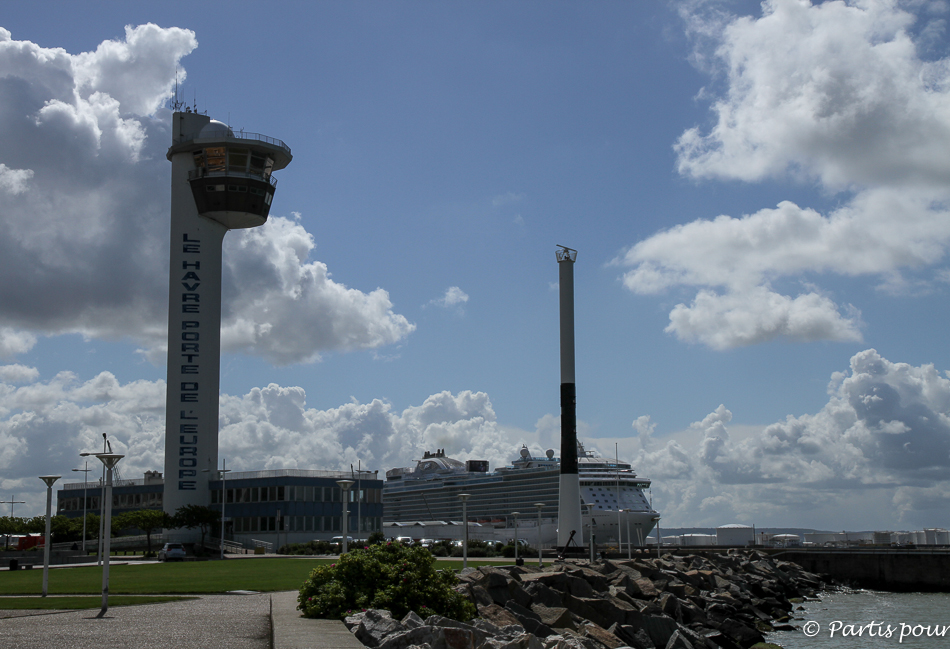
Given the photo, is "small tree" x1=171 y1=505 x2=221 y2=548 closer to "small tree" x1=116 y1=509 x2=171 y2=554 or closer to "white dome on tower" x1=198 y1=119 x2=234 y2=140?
"small tree" x1=116 y1=509 x2=171 y2=554

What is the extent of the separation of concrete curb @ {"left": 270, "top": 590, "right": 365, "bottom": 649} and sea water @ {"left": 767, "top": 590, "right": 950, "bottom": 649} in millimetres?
17883

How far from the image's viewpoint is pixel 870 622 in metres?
32.3

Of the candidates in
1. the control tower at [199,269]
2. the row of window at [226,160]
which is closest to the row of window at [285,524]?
the control tower at [199,269]

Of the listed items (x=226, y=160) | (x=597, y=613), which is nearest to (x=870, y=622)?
(x=597, y=613)

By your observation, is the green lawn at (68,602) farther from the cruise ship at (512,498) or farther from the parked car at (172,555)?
the cruise ship at (512,498)


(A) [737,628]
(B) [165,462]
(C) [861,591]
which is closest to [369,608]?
(A) [737,628]

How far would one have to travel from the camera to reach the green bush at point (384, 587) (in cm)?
1492

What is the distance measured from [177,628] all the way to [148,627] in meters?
0.62

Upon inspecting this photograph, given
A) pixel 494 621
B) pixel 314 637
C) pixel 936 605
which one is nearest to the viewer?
pixel 314 637

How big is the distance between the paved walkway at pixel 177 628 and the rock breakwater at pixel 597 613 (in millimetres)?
1149

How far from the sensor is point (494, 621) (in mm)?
17609

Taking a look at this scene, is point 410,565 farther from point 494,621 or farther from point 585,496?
point 585,496

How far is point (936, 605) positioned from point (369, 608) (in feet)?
115

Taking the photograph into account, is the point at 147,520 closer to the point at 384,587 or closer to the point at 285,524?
the point at 285,524
